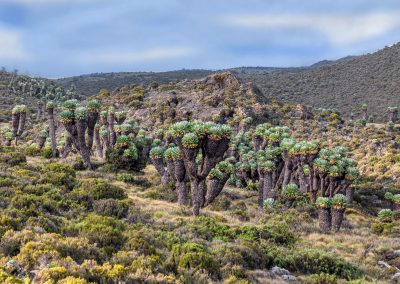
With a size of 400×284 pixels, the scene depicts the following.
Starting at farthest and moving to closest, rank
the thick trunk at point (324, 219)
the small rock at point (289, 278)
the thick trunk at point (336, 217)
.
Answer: the thick trunk at point (324, 219)
the thick trunk at point (336, 217)
the small rock at point (289, 278)

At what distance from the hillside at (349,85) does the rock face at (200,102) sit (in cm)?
2991

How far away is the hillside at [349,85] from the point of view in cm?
8859

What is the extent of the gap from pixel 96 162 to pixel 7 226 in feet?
76.1

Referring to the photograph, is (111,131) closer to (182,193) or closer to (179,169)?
(182,193)

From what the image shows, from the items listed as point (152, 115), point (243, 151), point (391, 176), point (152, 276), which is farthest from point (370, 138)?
point (152, 276)

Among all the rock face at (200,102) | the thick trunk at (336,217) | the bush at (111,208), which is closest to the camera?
the bush at (111,208)

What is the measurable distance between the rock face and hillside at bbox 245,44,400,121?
29.9 metres

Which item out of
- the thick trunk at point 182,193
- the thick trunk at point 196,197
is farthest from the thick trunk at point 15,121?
the thick trunk at point 196,197

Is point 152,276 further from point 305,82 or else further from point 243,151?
point 305,82

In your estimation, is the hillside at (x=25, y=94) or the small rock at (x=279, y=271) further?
the hillside at (x=25, y=94)

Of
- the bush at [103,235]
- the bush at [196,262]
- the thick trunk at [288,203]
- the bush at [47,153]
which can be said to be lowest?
the thick trunk at [288,203]

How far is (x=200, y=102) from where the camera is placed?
61.7 meters

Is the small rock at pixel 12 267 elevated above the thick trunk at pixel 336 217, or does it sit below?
above

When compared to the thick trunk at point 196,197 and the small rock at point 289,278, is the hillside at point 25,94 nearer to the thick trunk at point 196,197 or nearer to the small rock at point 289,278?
the thick trunk at point 196,197
